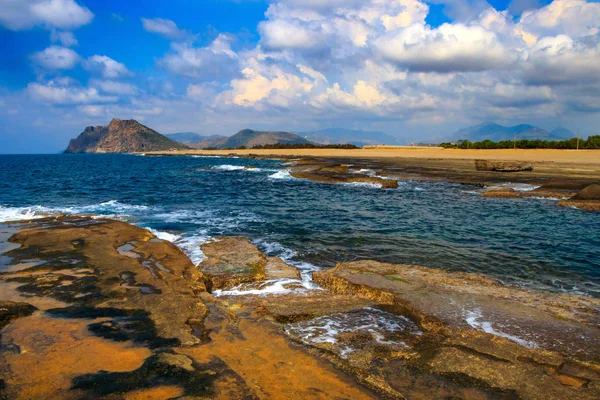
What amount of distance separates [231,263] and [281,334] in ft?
14.4

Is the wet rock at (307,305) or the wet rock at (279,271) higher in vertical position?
the wet rock at (307,305)

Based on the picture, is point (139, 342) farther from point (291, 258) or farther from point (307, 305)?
point (291, 258)

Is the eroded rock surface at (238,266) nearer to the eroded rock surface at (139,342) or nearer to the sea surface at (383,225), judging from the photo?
the eroded rock surface at (139,342)

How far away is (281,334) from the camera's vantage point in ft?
19.7

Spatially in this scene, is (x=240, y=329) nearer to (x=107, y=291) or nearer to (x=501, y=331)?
(x=107, y=291)

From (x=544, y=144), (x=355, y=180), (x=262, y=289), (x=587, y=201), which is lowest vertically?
(x=262, y=289)

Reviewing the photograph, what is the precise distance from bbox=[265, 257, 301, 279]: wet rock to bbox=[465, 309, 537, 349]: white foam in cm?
431

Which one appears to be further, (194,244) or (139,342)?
(194,244)

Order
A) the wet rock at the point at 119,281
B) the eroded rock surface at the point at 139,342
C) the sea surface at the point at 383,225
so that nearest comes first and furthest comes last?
the eroded rock surface at the point at 139,342, the wet rock at the point at 119,281, the sea surface at the point at 383,225

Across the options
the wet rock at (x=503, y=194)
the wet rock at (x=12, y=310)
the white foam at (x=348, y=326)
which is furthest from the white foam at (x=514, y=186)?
the wet rock at (x=12, y=310)

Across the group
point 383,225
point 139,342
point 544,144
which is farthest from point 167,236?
point 544,144

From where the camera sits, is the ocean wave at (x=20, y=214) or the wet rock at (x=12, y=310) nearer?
the wet rock at (x=12, y=310)

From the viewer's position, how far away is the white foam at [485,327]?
572 centimetres

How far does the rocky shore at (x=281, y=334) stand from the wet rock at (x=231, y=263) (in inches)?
2.8
